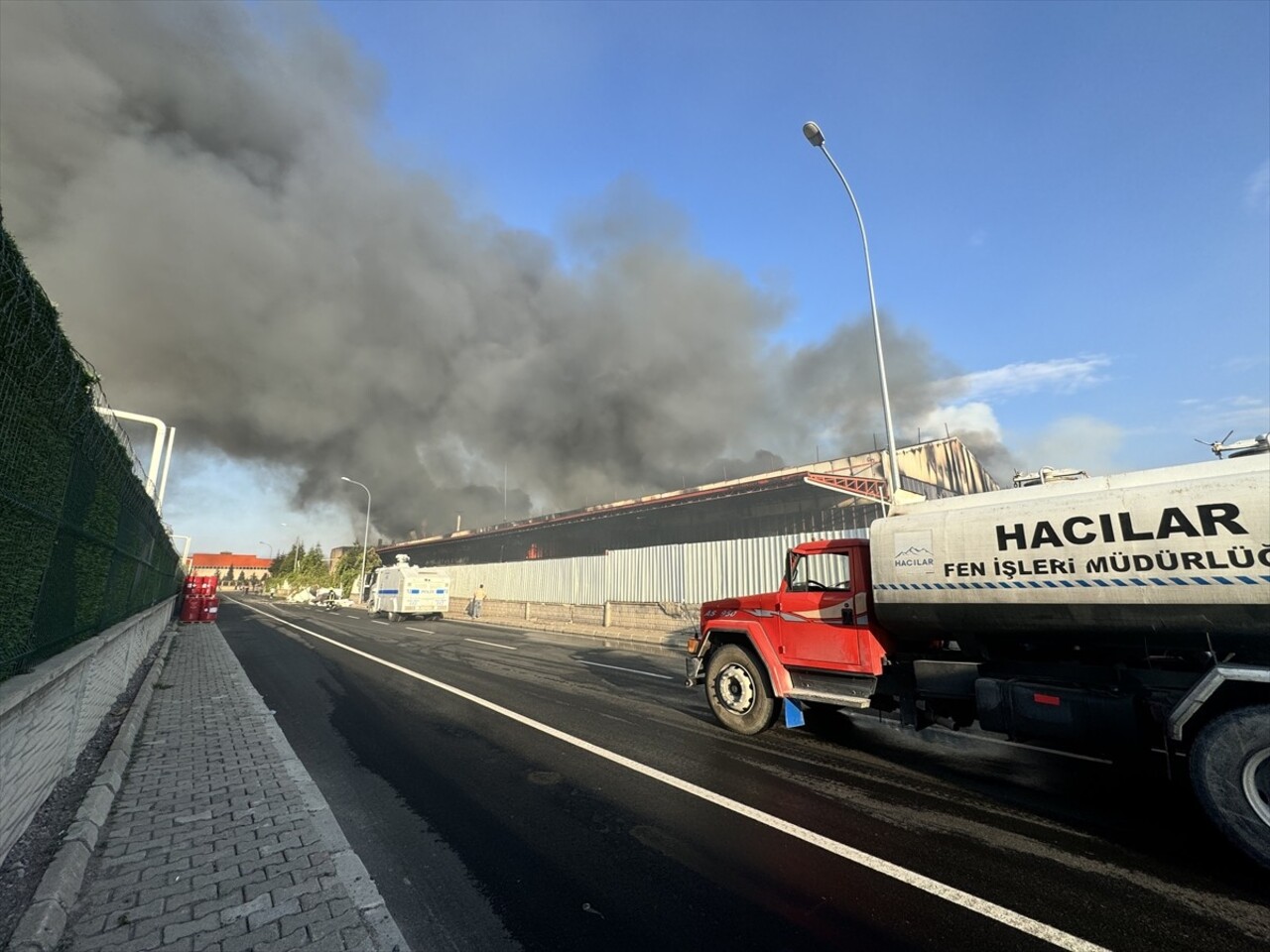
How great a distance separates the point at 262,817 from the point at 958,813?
204 inches

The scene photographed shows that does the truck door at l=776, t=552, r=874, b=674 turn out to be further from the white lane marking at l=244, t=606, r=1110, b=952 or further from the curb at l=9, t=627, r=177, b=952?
the curb at l=9, t=627, r=177, b=952

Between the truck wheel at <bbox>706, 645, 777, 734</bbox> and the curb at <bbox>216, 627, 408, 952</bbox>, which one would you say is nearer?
the curb at <bbox>216, 627, 408, 952</bbox>

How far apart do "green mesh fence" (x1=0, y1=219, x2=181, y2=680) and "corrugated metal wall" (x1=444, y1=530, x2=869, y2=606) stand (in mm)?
13046

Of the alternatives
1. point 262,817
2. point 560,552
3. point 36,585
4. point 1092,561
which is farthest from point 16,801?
point 560,552

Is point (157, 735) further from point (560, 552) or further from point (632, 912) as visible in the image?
point (560, 552)

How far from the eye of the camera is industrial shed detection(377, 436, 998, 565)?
2503 cm

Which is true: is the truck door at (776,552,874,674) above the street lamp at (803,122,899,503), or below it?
below

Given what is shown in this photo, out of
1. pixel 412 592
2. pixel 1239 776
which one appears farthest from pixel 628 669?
pixel 412 592

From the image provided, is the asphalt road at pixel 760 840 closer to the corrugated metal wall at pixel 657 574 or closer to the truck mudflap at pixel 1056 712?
the truck mudflap at pixel 1056 712

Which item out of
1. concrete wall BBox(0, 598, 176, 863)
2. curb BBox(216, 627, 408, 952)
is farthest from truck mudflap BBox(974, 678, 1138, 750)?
concrete wall BBox(0, 598, 176, 863)

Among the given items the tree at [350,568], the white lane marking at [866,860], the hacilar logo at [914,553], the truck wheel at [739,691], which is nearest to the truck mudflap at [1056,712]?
the hacilar logo at [914,553]

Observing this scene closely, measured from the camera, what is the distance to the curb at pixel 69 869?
2543 mm

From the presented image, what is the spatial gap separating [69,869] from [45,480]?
2.71 m

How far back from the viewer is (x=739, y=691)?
6816 millimetres
